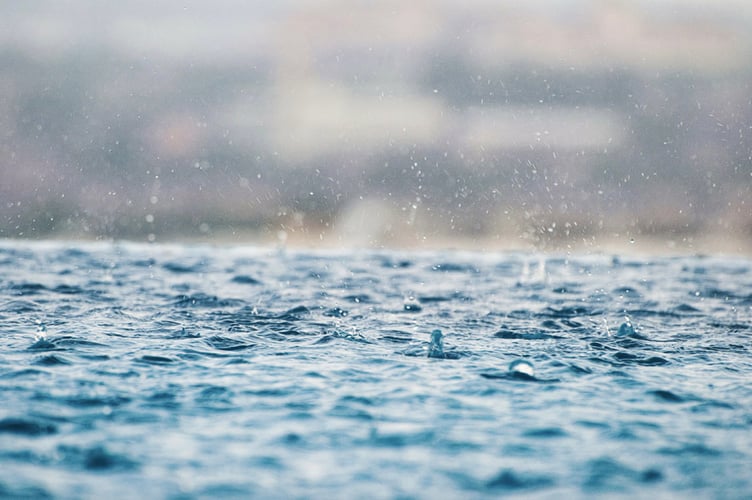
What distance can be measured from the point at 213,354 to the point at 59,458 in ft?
21.0

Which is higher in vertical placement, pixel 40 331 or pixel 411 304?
pixel 40 331

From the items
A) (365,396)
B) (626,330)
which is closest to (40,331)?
(365,396)

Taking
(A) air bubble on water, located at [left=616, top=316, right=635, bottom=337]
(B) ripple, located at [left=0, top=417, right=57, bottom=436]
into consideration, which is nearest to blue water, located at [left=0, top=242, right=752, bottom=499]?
(B) ripple, located at [left=0, top=417, right=57, bottom=436]

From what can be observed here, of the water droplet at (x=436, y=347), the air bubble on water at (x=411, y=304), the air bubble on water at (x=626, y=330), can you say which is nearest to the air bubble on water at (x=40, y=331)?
the water droplet at (x=436, y=347)

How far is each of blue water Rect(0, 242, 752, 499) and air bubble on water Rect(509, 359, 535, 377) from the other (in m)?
0.04

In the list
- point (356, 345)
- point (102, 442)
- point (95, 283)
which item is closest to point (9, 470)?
point (102, 442)

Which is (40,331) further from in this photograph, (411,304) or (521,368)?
(411,304)

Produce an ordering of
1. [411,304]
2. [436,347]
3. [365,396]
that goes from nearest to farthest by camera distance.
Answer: [365,396]
[436,347]
[411,304]

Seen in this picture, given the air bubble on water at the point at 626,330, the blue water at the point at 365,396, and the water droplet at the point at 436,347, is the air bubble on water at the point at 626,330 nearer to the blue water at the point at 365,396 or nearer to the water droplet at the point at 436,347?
the blue water at the point at 365,396

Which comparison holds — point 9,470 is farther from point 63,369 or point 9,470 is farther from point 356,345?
point 356,345

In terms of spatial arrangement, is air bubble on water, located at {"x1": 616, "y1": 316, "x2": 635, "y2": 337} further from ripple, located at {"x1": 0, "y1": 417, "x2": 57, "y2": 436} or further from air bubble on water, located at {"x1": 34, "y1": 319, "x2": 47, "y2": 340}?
ripple, located at {"x1": 0, "y1": 417, "x2": 57, "y2": 436}

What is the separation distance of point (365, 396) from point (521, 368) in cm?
328

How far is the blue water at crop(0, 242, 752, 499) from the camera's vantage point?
8.68 meters

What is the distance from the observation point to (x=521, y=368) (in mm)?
14336
